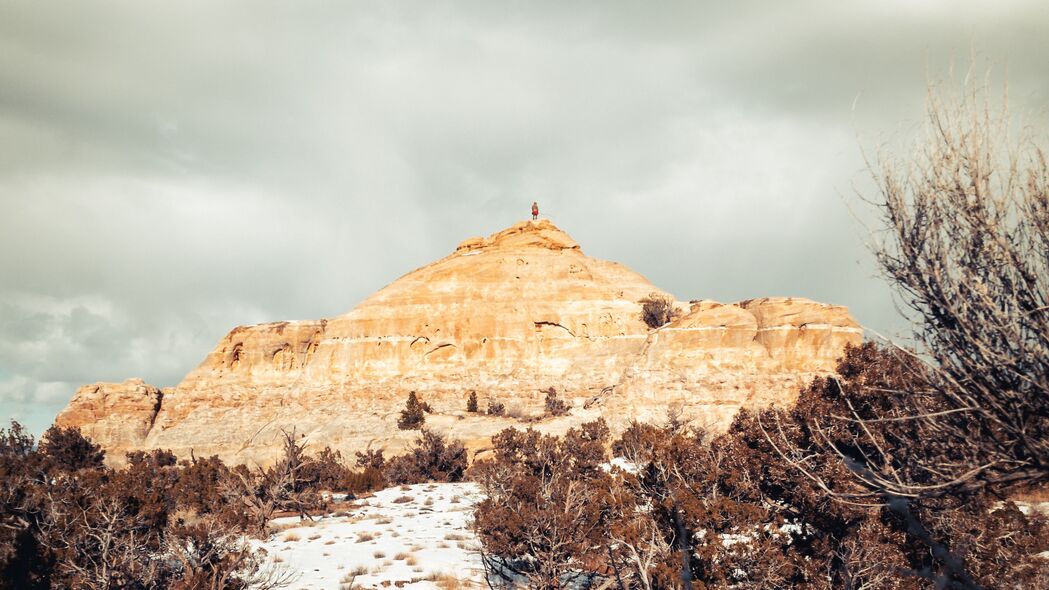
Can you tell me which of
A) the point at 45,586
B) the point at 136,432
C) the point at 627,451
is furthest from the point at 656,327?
the point at 136,432

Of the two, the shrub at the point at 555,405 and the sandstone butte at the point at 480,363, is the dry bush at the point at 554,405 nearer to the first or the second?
the shrub at the point at 555,405

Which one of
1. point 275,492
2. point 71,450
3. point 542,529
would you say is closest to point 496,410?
point 275,492

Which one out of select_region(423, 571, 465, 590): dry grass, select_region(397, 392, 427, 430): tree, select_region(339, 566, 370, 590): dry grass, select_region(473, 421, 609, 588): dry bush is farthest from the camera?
select_region(397, 392, 427, 430): tree

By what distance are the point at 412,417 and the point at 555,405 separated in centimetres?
1130

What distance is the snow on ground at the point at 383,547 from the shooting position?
14664 mm

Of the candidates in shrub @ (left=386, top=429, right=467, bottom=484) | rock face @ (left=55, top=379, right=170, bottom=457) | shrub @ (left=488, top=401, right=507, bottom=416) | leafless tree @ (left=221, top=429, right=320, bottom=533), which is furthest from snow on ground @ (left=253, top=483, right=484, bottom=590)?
rock face @ (left=55, top=379, right=170, bottom=457)

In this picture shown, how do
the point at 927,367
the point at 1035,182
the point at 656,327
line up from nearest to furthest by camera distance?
1. the point at 1035,182
2. the point at 927,367
3. the point at 656,327

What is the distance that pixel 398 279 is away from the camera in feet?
215

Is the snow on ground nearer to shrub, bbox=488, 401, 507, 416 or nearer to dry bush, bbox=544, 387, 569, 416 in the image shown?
dry bush, bbox=544, 387, 569, 416

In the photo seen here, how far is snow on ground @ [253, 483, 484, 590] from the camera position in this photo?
1466 centimetres

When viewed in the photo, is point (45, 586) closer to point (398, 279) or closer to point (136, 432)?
point (136, 432)

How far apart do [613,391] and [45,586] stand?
35.9 meters

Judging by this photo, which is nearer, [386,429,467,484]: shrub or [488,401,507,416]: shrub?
[386,429,467,484]: shrub

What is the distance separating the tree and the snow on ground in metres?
17.8
